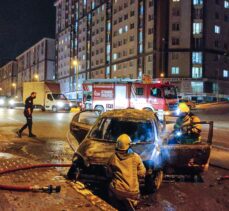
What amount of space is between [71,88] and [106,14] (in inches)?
953

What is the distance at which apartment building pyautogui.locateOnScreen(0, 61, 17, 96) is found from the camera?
538 ft

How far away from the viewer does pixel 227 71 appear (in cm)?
7856

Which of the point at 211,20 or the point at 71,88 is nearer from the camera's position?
the point at 211,20

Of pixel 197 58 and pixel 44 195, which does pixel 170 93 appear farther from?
pixel 197 58

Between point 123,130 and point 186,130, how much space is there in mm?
1433

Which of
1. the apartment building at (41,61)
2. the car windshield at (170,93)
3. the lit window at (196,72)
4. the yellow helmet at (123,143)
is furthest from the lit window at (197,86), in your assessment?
the yellow helmet at (123,143)

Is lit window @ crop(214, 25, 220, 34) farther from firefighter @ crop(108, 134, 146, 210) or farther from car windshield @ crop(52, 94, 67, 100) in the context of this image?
firefighter @ crop(108, 134, 146, 210)

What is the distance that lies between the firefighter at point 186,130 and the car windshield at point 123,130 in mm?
808

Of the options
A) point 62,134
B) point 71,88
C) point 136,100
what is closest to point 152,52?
point 71,88

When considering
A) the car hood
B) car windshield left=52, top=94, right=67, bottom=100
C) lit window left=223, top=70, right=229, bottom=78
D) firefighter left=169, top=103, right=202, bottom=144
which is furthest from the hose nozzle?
lit window left=223, top=70, right=229, bottom=78

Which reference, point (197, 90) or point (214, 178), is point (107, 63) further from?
point (214, 178)

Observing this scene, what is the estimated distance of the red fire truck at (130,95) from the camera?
28.7m

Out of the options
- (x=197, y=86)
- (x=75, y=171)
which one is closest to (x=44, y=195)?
(x=75, y=171)

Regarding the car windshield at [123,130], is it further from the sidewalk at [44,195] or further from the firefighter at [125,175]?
the firefighter at [125,175]
